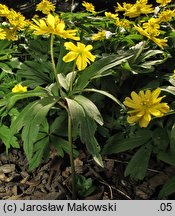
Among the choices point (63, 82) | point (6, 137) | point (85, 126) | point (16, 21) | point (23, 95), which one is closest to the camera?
point (85, 126)

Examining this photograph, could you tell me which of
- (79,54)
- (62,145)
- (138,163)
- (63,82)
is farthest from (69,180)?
(79,54)

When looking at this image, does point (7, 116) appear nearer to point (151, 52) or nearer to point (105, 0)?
point (151, 52)

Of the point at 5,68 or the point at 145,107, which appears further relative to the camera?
the point at 5,68

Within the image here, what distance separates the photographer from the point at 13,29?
2209 millimetres

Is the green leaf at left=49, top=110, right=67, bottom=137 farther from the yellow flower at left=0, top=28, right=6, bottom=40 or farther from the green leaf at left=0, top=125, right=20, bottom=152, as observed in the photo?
the yellow flower at left=0, top=28, right=6, bottom=40

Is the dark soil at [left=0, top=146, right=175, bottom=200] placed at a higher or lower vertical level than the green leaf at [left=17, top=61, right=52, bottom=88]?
lower

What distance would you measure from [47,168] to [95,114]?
0.54 metres

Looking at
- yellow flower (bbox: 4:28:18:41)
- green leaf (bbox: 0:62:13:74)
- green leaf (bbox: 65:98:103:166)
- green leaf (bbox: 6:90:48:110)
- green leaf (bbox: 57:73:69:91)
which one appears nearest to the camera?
green leaf (bbox: 65:98:103:166)

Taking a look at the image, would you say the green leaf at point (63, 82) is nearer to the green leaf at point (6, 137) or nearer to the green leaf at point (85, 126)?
the green leaf at point (85, 126)

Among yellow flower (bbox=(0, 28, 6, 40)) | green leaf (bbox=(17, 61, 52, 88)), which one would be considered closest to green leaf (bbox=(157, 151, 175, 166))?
green leaf (bbox=(17, 61, 52, 88))

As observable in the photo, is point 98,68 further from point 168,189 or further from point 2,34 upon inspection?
point 2,34

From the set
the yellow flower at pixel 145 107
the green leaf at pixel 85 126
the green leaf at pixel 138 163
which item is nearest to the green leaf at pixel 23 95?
the green leaf at pixel 85 126

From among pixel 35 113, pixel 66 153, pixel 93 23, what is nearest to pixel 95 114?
pixel 35 113

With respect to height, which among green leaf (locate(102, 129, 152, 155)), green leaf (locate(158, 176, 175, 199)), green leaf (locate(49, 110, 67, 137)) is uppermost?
green leaf (locate(49, 110, 67, 137))
